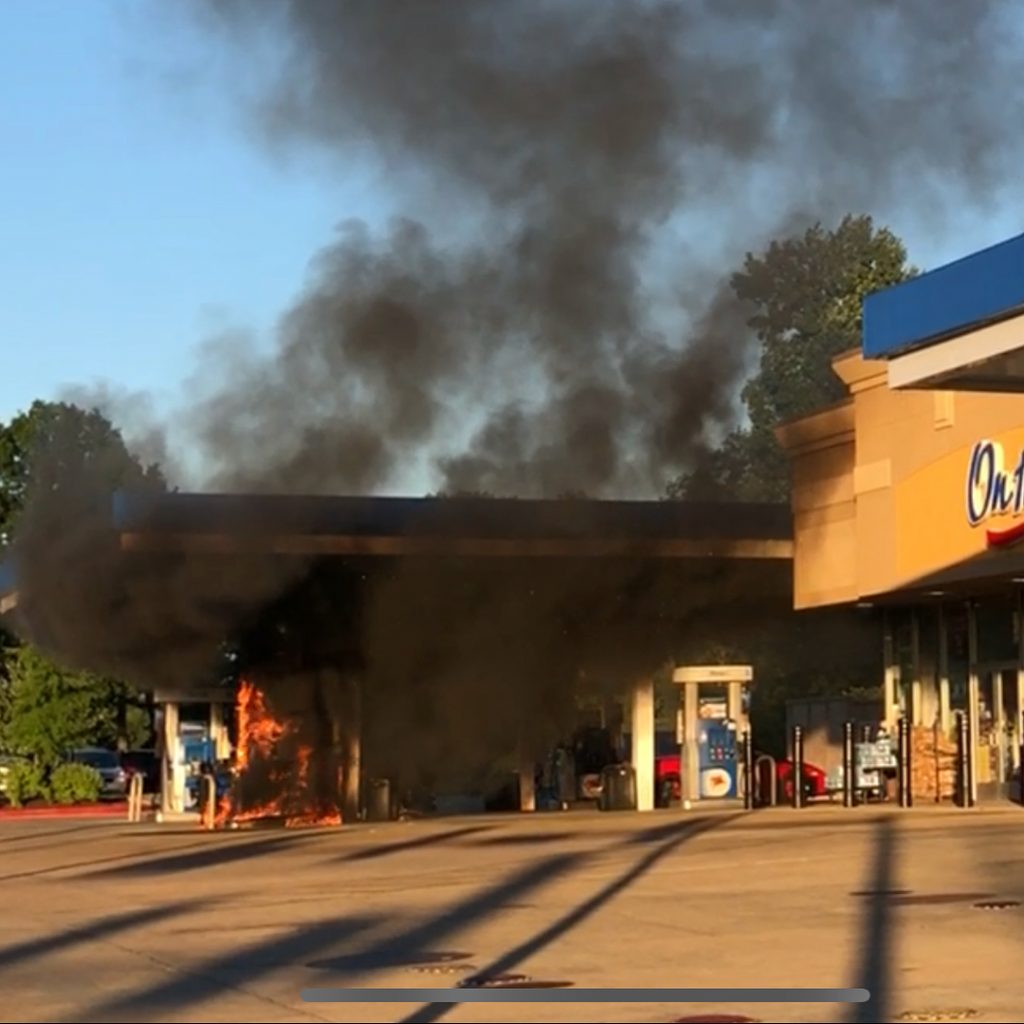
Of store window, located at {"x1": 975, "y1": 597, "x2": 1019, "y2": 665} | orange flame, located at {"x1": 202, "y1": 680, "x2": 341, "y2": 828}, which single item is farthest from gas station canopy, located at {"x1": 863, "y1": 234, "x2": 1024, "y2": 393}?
orange flame, located at {"x1": 202, "y1": 680, "x2": 341, "y2": 828}

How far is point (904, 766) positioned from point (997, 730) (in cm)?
153

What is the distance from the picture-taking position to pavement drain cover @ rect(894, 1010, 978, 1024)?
10445mm

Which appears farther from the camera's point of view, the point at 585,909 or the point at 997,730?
the point at 997,730

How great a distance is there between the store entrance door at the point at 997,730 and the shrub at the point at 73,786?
22.2 m

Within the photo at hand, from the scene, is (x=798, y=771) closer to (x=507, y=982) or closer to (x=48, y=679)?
(x=507, y=982)

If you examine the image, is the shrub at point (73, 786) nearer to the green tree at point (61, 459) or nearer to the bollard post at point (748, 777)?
the green tree at point (61, 459)

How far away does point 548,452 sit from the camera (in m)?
29.3

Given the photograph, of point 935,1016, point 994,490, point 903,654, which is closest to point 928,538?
point 994,490

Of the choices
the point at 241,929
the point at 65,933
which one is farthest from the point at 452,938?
the point at 65,933

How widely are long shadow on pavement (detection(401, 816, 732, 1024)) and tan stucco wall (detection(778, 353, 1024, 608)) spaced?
19.0 feet

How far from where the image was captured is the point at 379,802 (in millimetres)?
33281

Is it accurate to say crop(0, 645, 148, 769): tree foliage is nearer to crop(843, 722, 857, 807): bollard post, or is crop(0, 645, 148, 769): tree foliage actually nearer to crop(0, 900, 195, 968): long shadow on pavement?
crop(843, 722, 857, 807): bollard post

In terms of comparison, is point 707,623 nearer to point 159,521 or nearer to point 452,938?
point 159,521

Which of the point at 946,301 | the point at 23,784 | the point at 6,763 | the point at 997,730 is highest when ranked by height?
the point at 946,301
